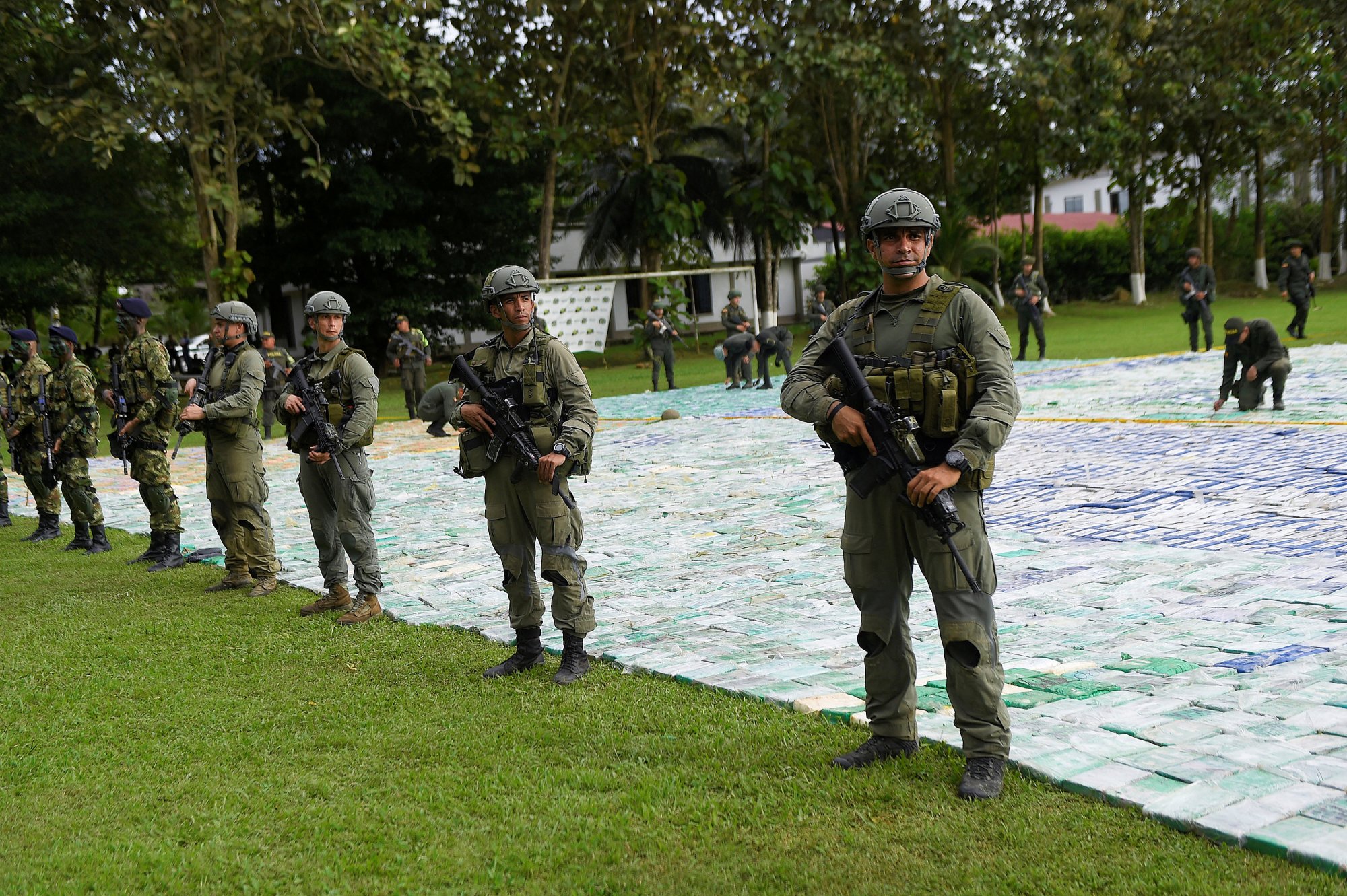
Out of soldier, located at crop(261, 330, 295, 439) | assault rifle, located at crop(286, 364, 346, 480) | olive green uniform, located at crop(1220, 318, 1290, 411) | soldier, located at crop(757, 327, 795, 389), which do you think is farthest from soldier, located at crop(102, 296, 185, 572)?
soldier, located at crop(757, 327, 795, 389)

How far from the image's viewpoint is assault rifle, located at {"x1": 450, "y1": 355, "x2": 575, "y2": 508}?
588 centimetres

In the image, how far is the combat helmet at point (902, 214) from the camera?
4.30m

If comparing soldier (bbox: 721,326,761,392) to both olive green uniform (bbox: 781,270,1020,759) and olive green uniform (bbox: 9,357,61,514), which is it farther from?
olive green uniform (bbox: 781,270,1020,759)

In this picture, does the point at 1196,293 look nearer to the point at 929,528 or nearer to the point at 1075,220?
the point at 929,528

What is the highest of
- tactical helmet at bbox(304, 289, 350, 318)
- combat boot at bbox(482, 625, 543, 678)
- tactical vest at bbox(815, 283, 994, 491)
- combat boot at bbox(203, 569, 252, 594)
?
tactical helmet at bbox(304, 289, 350, 318)

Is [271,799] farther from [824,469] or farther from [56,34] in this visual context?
[56,34]

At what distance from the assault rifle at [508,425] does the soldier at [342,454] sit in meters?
1.69

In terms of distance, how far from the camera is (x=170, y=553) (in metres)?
9.96

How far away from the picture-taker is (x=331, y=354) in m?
7.77

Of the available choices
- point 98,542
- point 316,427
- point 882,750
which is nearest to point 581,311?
point 98,542

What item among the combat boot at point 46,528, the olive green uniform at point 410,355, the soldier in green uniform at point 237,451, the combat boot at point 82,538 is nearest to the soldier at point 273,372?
the olive green uniform at point 410,355

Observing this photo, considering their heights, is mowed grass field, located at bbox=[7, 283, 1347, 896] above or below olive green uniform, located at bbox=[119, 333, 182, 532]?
below

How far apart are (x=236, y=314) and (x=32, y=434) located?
14.8ft

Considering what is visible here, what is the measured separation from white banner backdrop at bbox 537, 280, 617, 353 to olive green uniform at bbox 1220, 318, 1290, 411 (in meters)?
16.4
